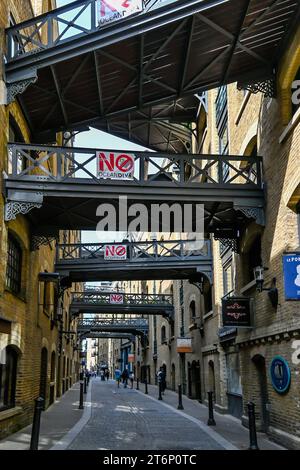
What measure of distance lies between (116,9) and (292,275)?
6223 mm

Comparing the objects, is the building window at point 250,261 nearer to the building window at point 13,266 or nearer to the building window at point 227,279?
the building window at point 227,279

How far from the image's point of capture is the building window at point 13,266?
11.8 m

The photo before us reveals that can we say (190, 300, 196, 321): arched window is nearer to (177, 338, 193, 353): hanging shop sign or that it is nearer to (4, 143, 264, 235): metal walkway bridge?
(177, 338, 193, 353): hanging shop sign

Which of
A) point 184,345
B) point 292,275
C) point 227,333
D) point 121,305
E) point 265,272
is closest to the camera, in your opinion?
point 292,275

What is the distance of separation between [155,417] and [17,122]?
960 cm

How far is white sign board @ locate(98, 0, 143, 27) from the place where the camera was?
10.1 metres

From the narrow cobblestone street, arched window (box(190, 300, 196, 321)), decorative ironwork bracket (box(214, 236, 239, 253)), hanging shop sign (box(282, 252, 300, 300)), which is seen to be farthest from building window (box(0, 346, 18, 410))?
arched window (box(190, 300, 196, 321))

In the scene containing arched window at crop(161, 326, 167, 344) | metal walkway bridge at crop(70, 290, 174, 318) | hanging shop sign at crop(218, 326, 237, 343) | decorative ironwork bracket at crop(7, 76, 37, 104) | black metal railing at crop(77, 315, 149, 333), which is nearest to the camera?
decorative ironwork bracket at crop(7, 76, 37, 104)

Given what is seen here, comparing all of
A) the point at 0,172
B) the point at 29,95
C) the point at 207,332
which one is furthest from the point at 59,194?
the point at 207,332

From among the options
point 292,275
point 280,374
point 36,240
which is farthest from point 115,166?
point 280,374

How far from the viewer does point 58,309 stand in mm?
20547

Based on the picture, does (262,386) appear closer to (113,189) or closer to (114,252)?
(113,189)

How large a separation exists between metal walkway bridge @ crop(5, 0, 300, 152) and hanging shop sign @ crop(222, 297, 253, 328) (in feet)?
16.6

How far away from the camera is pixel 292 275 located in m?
8.91
